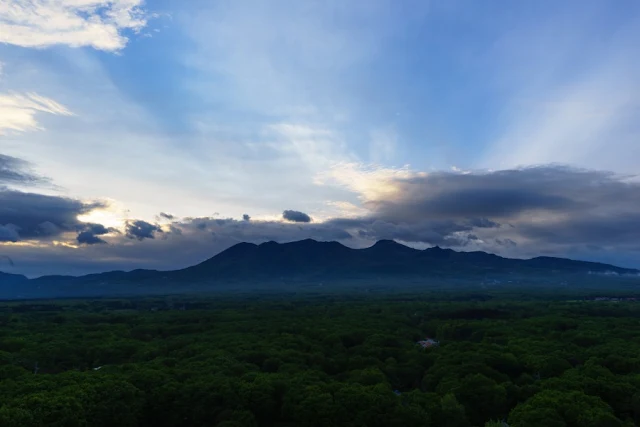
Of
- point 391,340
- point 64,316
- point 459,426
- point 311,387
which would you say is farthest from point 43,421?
point 64,316

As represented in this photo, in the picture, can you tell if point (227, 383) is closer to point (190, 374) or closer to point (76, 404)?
point (190, 374)

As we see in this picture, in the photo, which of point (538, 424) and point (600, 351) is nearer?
point (538, 424)

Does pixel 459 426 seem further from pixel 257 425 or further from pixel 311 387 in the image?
pixel 257 425

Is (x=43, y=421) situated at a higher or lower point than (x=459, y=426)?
higher

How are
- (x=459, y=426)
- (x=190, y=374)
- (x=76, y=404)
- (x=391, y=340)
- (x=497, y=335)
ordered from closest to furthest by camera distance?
(x=76, y=404) → (x=459, y=426) → (x=190, y=374) → (x=391, y=340) → (x=497, y=335)

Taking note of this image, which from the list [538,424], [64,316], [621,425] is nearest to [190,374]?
[538,424]

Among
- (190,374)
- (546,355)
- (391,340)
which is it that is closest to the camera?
(190,374)
